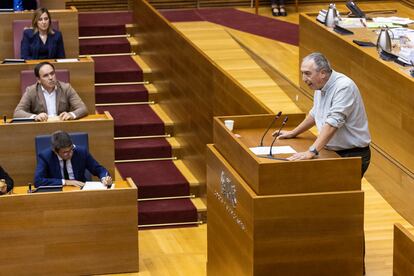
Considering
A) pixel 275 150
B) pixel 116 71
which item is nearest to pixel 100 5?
pixel 116 71

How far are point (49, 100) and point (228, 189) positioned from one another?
5.18 ft

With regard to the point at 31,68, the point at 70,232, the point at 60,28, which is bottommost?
the point at 70,232

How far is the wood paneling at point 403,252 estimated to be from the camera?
274 cm

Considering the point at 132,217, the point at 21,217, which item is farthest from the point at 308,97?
the point at 21,217

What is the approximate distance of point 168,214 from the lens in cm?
501

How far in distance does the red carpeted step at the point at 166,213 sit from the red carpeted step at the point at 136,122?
65cm

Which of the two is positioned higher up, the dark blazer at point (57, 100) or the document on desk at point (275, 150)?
the document on desk at point (275, 150)

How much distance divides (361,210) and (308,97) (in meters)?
2.04

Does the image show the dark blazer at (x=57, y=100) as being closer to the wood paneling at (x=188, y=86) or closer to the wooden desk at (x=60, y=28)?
the wood paneling at (x=188, y=86)

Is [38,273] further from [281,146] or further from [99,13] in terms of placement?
[99,13]

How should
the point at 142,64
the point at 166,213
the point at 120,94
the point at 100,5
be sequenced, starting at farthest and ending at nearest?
1. the point at 100,5
2. the point at 142,64
3. the point at 120,94
4. the point at 166,213

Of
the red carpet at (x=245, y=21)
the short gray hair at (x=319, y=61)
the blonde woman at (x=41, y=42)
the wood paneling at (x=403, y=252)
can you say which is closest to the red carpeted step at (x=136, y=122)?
the blonde woman at (x=41, y=42)

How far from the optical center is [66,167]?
4.34 m

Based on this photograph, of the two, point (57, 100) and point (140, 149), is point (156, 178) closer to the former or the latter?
point (140, 149)
